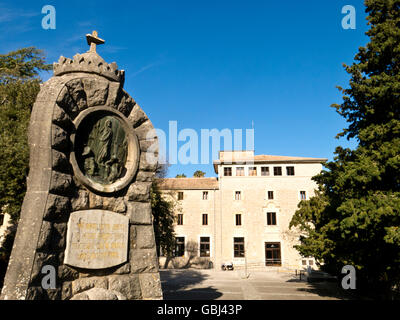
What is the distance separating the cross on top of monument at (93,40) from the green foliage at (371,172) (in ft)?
30.3

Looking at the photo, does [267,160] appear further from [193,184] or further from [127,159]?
[127,159]

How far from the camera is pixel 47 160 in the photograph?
5.18 m

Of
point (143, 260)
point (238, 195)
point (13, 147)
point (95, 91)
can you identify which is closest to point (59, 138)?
point (95, 91)

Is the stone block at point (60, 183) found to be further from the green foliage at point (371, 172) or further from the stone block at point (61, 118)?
the green foliage at point (371, 172)

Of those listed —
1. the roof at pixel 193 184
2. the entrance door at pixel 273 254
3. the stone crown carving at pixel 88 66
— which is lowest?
the entrance door at pixel 273 254

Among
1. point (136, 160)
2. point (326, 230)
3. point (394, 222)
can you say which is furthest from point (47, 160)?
point (326, 230)

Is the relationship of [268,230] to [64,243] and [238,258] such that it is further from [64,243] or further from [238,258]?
[64,243]

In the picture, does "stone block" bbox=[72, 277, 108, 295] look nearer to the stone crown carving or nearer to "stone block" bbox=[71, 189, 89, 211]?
"stone block" bbox=[71, 189, 89, 211]

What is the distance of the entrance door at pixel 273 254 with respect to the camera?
3281cm

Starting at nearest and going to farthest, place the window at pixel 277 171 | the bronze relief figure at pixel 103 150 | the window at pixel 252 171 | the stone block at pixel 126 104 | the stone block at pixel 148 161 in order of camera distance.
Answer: the bronze relief figure at pixel 103 150, the stone block at pixel 126 104, the stone block at pixel 148 161, the window at pixel 277 171, the window at pixel 252 171

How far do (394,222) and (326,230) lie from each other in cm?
463

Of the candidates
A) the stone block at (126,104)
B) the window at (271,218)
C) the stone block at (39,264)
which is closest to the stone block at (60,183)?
the stone block at (39,264)

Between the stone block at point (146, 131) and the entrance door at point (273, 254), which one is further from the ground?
the stone block at point (146, 131)
